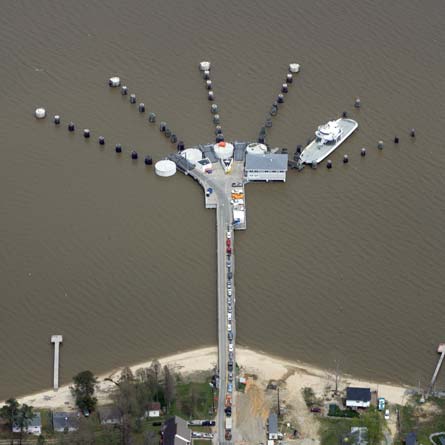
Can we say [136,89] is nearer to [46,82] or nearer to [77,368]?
[46,82]

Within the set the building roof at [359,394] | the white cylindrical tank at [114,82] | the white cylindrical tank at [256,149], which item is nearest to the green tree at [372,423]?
the building roof at [359,394]

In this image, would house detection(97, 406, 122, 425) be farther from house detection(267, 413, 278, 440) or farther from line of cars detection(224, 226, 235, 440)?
house detection(267, 413, 278, 440)

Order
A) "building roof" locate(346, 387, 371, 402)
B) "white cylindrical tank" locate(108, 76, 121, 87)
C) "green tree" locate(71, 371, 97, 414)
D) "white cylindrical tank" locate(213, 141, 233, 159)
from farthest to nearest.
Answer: "white cylindrical tank" locate(108, 76, 121, 87), "white cylindrical tank" locate(213, 141, 233, 159), "building roof" locate(346, 387, 371, 402), "green tree" locate(71, 371, 97, 414)

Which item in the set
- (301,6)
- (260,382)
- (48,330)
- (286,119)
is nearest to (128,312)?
(48,330)

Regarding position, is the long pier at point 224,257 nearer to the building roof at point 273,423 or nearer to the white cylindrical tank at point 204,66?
the building roof at point 273,423

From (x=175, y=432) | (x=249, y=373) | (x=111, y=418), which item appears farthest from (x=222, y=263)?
(x=175, y=432)

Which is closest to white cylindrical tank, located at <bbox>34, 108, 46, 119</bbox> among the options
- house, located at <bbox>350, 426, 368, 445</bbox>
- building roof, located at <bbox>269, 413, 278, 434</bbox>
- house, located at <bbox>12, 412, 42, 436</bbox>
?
house, located at <bbox>12, 412, 42, 436</bbox>

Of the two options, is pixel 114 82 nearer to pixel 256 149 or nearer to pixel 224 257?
pixel 256 149
